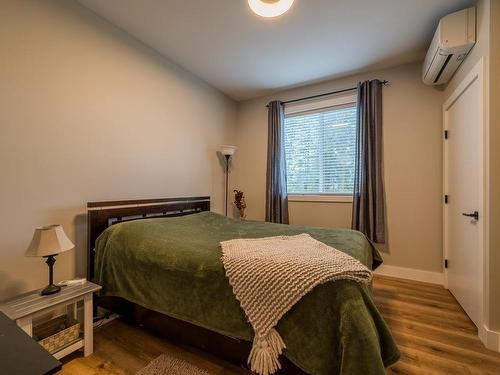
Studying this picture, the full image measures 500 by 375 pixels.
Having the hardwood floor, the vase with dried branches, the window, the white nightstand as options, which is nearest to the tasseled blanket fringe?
the hardwood floor

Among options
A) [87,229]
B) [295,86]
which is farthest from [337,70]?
[87,229]

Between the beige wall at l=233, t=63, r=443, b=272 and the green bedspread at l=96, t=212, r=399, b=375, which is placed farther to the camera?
the beige wall at l=233, t=63, r=443, b=272

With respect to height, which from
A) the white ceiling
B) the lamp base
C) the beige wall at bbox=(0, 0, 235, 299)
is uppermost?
the white ceiling

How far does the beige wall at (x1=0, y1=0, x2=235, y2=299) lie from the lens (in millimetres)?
1758

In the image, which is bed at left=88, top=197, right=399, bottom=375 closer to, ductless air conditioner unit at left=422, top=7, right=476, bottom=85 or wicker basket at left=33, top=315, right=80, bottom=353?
wicker basket at left=33, top=315, right=80, bottom=353

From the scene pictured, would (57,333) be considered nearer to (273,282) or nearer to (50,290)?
(50,290)

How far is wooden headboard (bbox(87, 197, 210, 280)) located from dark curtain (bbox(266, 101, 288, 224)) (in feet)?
3.93

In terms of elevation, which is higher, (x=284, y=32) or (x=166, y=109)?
(x=284, y=32)

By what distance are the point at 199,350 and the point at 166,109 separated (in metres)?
2.59

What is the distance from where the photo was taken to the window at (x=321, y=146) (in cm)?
344

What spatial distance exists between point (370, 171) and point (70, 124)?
3343mm

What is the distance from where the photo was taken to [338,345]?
110 cm

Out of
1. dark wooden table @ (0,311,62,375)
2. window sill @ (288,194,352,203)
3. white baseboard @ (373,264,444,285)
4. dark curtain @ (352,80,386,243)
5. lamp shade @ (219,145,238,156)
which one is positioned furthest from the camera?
lamp shade @ (219,145,238,156)

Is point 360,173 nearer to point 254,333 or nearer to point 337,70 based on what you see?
point 337,70
